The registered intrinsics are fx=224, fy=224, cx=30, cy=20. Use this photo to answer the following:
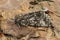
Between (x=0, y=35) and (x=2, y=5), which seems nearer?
(x=0, y=35)

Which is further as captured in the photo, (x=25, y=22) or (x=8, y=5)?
(x=8, y=5)

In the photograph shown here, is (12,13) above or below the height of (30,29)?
above

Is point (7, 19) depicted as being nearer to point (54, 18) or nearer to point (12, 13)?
point (12, 13)

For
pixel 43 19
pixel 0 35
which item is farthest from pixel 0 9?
pixel 43 19

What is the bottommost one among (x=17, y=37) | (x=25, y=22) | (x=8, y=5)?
(x=17, y=37)

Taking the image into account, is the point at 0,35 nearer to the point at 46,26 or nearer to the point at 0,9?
the point at 0,9

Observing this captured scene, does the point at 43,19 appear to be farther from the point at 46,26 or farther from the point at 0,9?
the point at 0,9

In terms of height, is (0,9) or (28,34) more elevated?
(0,9)

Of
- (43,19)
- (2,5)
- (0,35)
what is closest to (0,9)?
(2,5)

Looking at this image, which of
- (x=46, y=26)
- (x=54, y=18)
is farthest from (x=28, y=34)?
(x=54, y=18)
